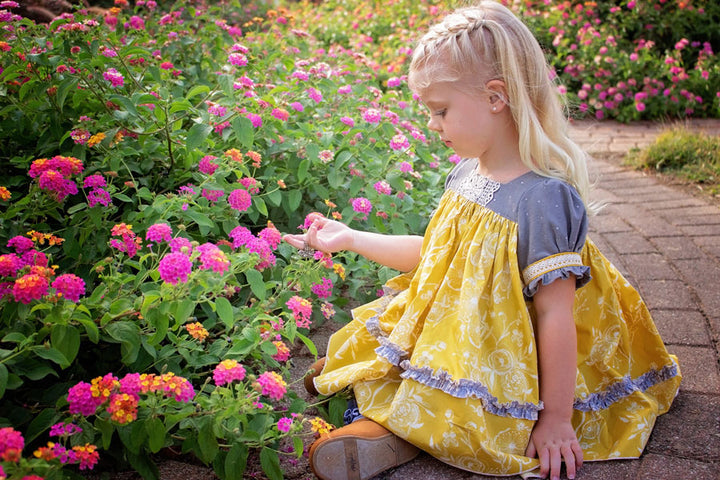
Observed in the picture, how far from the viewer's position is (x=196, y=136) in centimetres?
197

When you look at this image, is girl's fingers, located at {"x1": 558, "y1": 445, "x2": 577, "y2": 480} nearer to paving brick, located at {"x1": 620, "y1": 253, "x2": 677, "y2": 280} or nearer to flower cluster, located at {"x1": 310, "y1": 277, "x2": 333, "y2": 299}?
flower cluster, located at {"x1": 310, "y1": 277, "x2": 333, "y2": 299}

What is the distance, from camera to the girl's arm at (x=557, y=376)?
5.03 ft

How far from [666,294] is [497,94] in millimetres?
1352

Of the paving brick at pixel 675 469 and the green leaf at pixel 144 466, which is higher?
the green leaf at pixel 144 466

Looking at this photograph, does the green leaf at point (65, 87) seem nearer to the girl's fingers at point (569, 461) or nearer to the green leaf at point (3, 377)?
the green leaf at point (3, 377)

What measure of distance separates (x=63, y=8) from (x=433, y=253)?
3.16 metres

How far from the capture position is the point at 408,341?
168 cm

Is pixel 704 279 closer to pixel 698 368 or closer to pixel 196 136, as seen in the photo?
pixel 698 368

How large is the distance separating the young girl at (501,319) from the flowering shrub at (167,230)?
0.22 meters

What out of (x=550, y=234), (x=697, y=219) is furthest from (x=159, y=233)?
(x=697, y=219)

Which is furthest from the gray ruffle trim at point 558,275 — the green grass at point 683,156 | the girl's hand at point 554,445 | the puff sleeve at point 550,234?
the green grass at point 683,156

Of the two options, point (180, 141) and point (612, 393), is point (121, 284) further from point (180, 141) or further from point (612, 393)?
point (612, 393)

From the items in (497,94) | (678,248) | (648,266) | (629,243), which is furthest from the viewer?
(629,243)

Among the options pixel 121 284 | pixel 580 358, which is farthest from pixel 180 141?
pixel 580 358
